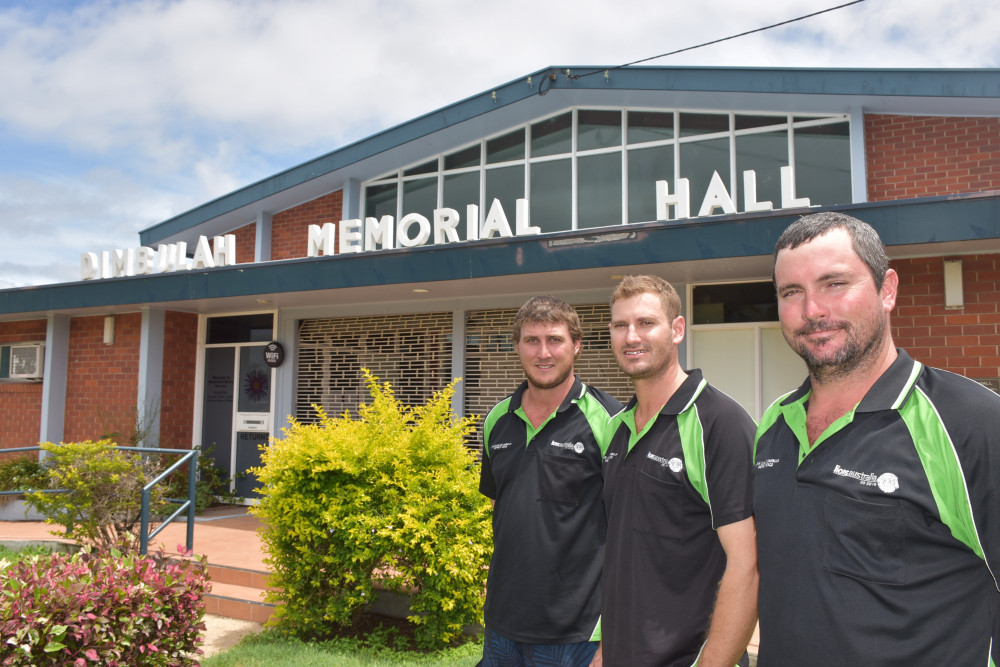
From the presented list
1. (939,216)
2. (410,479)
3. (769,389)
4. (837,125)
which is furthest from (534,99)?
(410,479)

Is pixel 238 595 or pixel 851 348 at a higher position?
pixel 851 348

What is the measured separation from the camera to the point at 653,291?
2.42 m

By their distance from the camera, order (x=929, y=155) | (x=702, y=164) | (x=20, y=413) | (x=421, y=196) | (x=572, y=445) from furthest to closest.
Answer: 1. (x=20, y=413)
2. (x=421, y=196)
3. (x=702, y=164)
4. (x=929, y=155)
5. (x=572, y=445)

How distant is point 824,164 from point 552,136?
3.28 meters

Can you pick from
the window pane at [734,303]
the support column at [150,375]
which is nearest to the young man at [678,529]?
the window pane at [734,303]

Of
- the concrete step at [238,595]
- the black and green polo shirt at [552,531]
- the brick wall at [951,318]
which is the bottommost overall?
the concrete step at [238,595]

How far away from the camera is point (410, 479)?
4.94 meters

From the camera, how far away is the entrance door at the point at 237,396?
33.9ft

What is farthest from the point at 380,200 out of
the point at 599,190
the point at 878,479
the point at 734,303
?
the point at 878,479

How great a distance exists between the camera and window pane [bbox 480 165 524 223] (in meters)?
9.56

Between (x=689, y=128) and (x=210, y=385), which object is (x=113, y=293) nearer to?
(x=210, y=385)

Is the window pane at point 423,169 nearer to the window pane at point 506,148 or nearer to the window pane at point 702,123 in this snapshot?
the window pane at point 506,148

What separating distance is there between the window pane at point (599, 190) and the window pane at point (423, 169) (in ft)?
7.26

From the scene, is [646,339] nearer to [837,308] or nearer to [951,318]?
[837,308]
